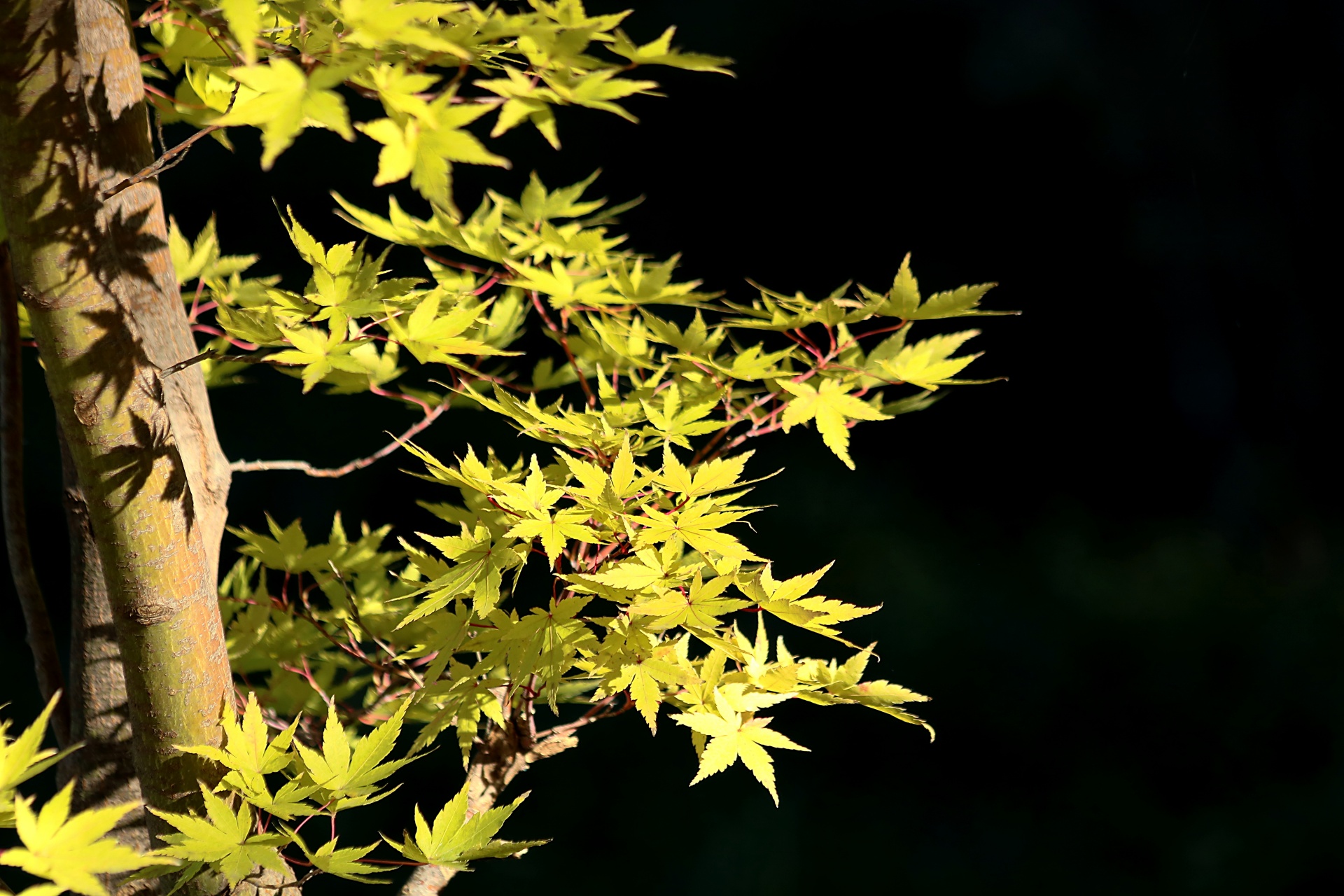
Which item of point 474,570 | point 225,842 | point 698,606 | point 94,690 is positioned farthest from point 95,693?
point 698,606

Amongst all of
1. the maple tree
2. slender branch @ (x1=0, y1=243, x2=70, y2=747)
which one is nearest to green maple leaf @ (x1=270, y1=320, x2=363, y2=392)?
the maple tree

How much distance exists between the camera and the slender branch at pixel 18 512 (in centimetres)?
87

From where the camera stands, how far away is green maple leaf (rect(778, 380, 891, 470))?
0.76 m

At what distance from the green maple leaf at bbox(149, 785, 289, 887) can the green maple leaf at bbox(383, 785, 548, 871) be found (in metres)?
0.08

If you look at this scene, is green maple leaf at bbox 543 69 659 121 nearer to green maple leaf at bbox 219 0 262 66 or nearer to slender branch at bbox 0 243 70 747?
green maple leaf at bbox 219 0 262 66

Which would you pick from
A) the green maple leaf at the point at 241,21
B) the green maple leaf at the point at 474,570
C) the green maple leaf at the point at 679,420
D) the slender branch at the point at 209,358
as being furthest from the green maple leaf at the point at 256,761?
the green maple leaf at the point at 241,21

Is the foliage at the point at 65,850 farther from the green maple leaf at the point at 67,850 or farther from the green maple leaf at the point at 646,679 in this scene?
the green maple leaf at the point at 646,679

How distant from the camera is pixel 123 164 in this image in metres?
0.72

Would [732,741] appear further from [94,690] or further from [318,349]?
[94,690]

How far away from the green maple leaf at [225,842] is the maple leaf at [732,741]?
278 mm

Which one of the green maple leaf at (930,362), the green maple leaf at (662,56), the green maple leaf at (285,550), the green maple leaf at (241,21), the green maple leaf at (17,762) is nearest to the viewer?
the green maple leaf at (241,21)

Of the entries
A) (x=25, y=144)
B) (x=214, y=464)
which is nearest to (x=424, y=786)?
(x=214, y=464)

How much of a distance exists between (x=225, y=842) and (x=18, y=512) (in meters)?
0.42

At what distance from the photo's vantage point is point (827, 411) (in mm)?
771
